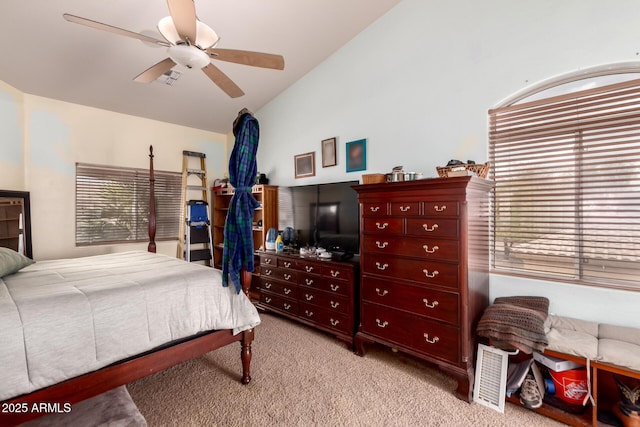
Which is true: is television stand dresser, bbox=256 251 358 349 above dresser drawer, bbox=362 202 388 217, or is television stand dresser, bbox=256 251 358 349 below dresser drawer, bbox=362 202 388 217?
below

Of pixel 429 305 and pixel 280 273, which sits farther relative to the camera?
pixel 280 273

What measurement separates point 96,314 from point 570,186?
3189mm

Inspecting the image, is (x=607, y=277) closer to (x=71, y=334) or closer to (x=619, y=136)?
(x=619, y=136)

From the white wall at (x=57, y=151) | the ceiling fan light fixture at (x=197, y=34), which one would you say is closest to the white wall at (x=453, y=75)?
the ceiling fan light fixture at (x=197, y=34)

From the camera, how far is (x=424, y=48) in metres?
2.72

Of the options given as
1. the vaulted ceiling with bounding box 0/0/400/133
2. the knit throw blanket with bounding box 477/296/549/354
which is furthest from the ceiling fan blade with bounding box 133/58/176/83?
the knit throw blanket with bounding box 477/296/549/354

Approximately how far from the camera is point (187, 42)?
186 cm

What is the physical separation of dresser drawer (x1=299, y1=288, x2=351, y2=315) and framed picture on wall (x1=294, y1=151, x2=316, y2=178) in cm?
154

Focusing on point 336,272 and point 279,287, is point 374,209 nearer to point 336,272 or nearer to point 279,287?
point 336,272

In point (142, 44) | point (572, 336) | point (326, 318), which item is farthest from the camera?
point (326, 318)

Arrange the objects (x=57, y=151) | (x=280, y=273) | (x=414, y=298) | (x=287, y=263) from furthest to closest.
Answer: (x=57, y=151) < (x=280, y=273) < (x=287, y=263) < (x=414, y=298)

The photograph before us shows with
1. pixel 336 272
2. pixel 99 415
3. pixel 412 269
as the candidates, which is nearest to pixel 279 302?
pixel 336 272

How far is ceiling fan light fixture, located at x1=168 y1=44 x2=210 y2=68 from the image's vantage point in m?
1.86

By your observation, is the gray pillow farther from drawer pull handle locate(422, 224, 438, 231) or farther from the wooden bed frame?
drawer pull handle locate(422, 224, 438, 231)
